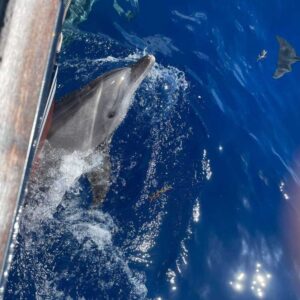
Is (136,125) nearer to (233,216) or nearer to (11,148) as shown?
(233,216)

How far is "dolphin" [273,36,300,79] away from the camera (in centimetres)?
1056

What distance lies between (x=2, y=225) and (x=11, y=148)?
0.37 m

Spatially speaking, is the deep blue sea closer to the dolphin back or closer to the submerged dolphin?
the submerged dolphin

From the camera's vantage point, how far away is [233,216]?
721cm

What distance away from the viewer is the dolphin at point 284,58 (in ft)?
34.7

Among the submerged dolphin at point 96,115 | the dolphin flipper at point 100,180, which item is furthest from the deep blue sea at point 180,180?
the submerged dolphin at point 96,115

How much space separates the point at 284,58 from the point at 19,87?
951 cm

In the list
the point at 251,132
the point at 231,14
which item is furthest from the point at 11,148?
the point at 231,14

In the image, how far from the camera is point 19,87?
2.19 meters

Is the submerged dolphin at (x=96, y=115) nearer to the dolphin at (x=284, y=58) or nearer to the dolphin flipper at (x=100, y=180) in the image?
the dolphin flipper at (x=100, y=180)

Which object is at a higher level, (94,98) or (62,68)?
(62,68)

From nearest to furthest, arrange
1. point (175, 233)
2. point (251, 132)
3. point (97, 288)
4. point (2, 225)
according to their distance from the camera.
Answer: point (2, 225) → point (97, 288) → point (175, 233) → point (251, 132)

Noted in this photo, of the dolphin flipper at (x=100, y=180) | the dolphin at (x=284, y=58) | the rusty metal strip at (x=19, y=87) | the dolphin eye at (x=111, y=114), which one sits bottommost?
the rusty metal strip at (x=19, y=87)

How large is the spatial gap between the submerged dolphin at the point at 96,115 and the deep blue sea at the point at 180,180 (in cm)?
29
